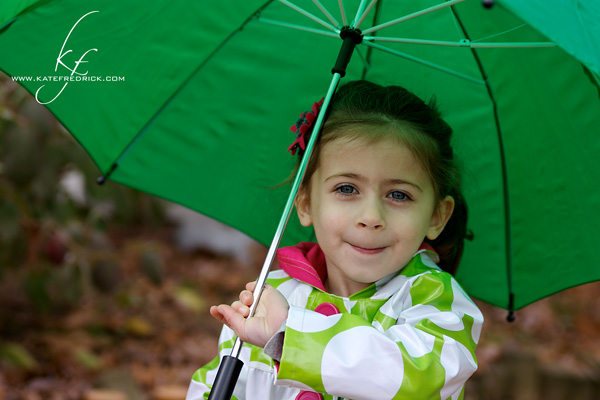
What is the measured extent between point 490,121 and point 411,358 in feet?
2.89

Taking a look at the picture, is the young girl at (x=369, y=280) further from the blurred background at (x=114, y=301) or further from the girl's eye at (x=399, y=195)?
the blurred background at (x=114, y=301)

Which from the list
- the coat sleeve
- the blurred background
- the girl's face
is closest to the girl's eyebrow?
the girl's face

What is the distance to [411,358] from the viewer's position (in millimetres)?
1451

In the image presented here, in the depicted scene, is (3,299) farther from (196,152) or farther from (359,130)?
(359,130)

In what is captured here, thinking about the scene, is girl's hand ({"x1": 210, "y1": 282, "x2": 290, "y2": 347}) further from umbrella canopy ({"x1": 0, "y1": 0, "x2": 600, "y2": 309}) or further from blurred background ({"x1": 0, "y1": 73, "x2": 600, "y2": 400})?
blurred background ({"x1": 0, "y1": 73, "x2": 600, "y2": 400})

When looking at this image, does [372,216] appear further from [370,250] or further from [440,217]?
[440,217]

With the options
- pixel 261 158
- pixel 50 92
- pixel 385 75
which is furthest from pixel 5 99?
pixel 385 75

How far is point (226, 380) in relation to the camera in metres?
1.52

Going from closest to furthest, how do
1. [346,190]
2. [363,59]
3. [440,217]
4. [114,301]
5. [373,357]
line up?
[373,357] < [346,190] < [440,217] < [363,59] < [114,301]

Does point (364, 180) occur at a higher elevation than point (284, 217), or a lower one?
higher

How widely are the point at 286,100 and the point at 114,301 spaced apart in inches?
106

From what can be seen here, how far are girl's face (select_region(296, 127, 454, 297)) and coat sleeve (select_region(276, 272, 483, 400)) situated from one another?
0.22m

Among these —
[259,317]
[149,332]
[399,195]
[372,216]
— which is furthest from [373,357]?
[149,332]

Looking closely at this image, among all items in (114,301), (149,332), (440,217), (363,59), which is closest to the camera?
(440,217)
